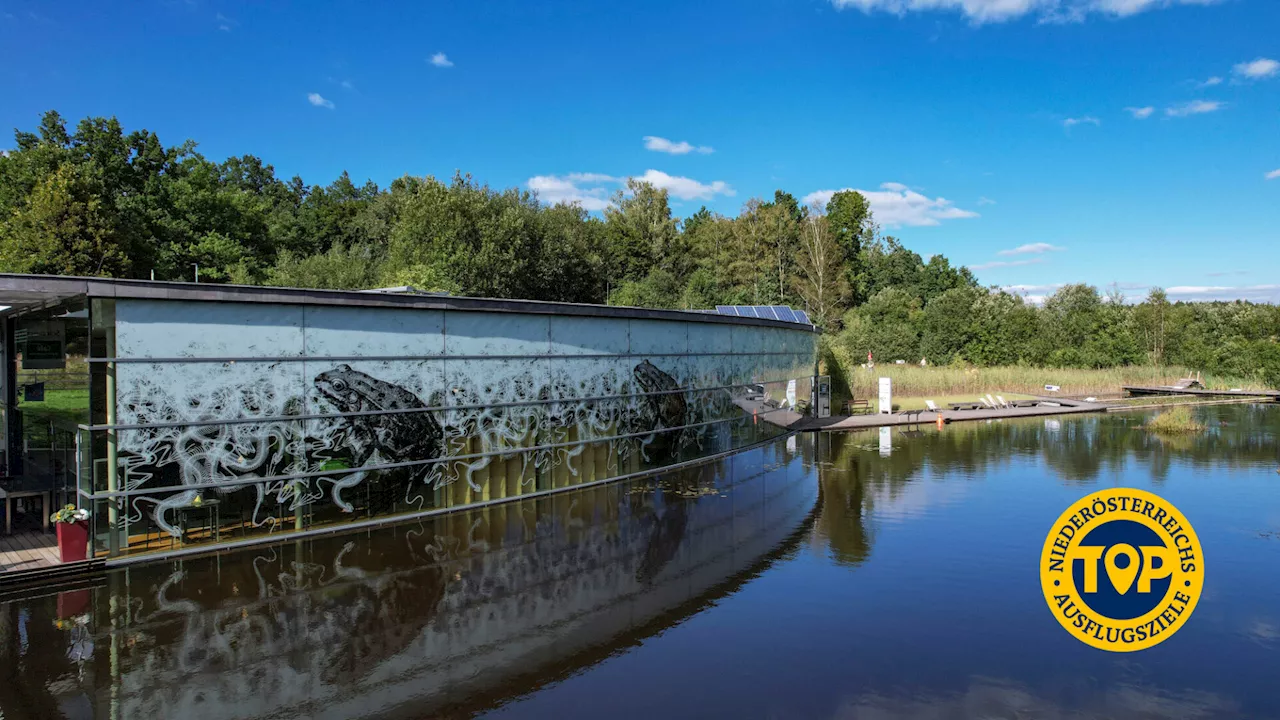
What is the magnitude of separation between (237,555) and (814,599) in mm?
7906

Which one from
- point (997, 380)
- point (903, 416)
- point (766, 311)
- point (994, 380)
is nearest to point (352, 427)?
point (766, 311)

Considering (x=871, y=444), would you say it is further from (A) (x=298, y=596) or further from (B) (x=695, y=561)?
(A) (x=298, y=596)

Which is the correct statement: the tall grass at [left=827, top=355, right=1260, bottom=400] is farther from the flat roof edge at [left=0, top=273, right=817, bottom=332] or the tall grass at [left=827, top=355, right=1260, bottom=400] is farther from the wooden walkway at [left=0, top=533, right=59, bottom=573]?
the wooden walkway at [left=0, top=533, right=59, bottom=573]

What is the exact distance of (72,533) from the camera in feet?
32.1

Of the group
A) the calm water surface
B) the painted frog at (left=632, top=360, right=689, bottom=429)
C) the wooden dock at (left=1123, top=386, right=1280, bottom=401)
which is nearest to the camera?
the calm water surface

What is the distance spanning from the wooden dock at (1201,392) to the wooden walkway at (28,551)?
46.3 metres

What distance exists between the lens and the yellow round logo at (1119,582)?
7.94 m

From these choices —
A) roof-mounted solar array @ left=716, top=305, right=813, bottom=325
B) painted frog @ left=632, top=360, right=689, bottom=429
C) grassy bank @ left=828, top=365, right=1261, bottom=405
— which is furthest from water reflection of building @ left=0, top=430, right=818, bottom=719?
grassy bank @ left=828, top=365, right=1261, bottom=405

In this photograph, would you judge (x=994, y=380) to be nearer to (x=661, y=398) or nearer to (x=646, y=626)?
(x=661, y=398)

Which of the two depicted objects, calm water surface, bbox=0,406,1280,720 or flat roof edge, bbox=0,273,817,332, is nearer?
calm water surface, bbox=0,406,1280,720

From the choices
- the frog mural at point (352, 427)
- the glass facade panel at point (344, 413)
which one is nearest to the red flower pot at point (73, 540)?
the glass facade panel at point (344, 413)

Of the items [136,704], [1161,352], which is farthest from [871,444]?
[1161,352]

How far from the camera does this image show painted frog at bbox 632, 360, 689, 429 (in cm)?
1675

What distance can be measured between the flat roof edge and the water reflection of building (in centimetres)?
362
